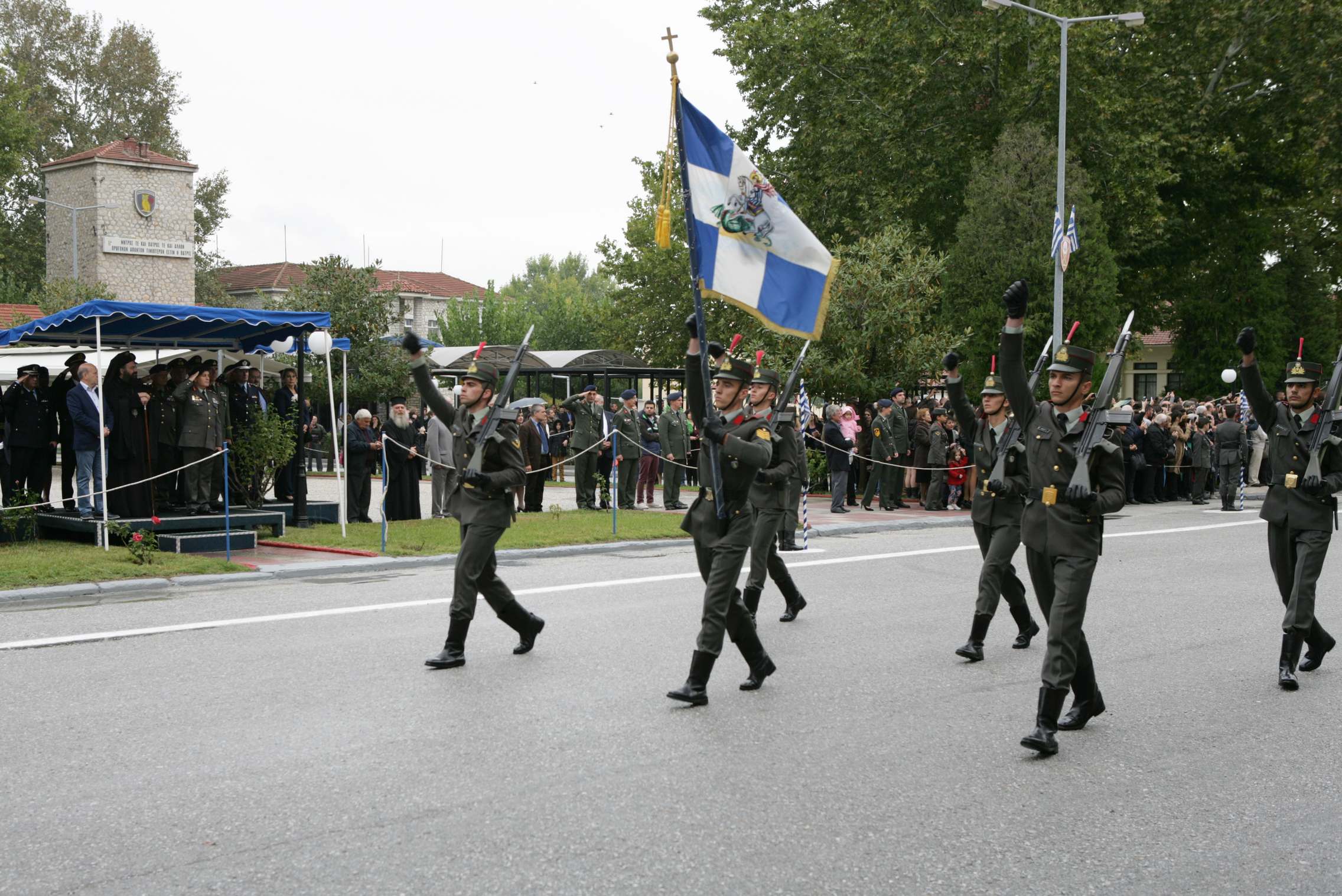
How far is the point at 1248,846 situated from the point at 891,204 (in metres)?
28.7

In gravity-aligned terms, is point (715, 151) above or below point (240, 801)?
above

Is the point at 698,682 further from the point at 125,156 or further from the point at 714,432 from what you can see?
the point at 125,156

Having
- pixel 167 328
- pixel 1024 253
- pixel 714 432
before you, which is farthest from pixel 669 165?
pixel 1024 253

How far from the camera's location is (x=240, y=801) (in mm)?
5387

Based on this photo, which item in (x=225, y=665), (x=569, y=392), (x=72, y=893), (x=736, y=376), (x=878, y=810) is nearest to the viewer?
(x=72, y=893)

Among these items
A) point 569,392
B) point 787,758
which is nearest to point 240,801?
point 787,758

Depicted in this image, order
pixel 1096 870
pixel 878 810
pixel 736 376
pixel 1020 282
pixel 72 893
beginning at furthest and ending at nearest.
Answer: pixel 736 376 → pixel 1020 282 → pixel 878 810 → pixel 1096 870 → pixel 72 893

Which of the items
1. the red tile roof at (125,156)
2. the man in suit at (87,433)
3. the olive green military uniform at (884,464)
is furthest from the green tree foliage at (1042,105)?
the red tile roof at (125,156)

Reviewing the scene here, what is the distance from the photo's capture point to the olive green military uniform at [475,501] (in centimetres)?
816

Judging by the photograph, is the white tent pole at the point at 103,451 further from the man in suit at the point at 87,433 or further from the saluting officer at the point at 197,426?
the saluting officer at the point at 197,426

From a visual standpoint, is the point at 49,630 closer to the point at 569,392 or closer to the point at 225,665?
the point at 225,665

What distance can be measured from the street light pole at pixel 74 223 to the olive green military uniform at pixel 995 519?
143ft

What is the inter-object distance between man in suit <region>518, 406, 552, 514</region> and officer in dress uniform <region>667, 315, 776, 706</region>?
1260 cm

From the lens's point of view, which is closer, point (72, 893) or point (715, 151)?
point (72, 893)
